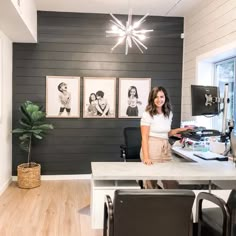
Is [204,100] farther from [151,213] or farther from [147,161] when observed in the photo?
[151,213]

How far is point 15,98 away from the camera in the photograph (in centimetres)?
531

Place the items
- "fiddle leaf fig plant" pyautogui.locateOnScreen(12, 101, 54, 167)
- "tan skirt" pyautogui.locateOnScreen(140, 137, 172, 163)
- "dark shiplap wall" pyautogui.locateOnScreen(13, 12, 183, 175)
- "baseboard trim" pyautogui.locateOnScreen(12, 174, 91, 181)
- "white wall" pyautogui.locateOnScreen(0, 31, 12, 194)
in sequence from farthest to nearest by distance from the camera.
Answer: "baseboard trim" pyautogui.locateOnScreen(12, 174, 91, 181), "dark shiplap wall" pyautogui.locateOnScreen(13, 12, 183, 175), "fiddle leaf fig plant" pyautogui.locateOnScreen(12, 101, 54, 167), "white wall" pyautogui.locateOnScreen(0, 31, 12, 194), "tan skirt" pyautogui.locateOnScreen(140, 137, 172, 163)

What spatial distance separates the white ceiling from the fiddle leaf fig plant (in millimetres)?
1589

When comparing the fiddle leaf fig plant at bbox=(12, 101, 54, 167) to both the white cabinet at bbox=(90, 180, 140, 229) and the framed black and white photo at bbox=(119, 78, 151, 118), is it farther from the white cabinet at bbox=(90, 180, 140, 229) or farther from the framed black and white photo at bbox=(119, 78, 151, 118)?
the white cabinet at bbox=(90, 180, 140, 229)

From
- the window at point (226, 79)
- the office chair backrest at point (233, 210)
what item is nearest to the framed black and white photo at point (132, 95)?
the window at point (226, 79)

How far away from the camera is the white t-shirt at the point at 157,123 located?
10.4 feet

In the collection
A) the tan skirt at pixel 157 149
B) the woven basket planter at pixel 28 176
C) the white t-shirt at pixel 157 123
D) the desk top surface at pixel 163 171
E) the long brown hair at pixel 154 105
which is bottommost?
the woven basket planter at pixel 28 176

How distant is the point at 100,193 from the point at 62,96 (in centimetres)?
302

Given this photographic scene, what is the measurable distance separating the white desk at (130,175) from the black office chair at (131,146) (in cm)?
179

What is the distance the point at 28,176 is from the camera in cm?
490

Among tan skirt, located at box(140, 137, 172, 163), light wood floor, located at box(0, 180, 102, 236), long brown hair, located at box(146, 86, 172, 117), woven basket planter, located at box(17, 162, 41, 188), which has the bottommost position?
light wood floor, located at box(0, 180, 102, 236)

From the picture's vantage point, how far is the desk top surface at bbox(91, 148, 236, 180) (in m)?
2.53

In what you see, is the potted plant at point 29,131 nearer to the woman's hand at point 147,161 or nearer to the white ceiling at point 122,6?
the white ceiling at point 122,6

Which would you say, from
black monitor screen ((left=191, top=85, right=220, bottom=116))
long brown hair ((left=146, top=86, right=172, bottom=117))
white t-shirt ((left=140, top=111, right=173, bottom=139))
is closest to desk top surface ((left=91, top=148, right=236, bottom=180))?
white t-shirt ((left=140, top=111, right=173, bottom=139))
